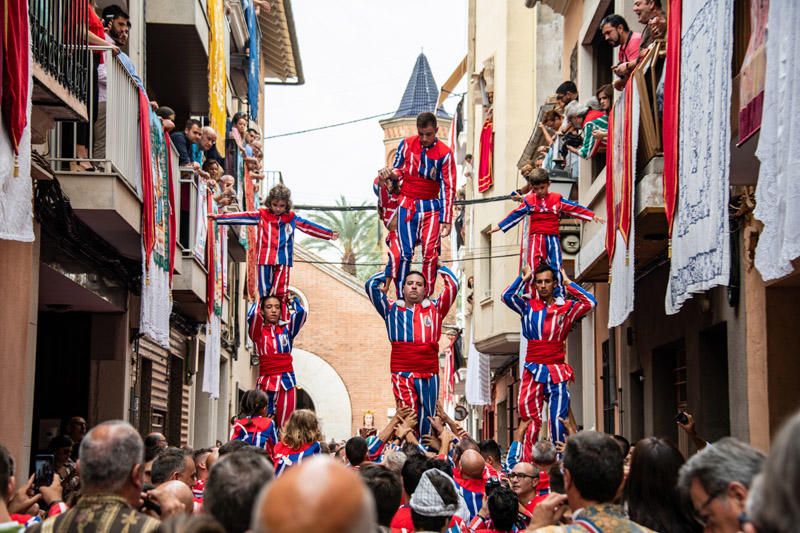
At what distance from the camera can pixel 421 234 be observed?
15641 millimetres

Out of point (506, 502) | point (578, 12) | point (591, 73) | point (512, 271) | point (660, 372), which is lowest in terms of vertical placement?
point (506, 502)

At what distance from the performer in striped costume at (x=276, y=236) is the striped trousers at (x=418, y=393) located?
225 cm

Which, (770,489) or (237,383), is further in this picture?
(237,383)

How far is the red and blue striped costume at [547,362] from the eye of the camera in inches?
594

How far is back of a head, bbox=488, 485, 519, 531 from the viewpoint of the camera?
7465 mm

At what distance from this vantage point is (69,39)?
12.8 meters

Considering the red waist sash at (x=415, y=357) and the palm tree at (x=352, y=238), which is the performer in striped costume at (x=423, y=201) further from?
the palm tree at (x=352, y=238)

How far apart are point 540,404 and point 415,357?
5.49 ft

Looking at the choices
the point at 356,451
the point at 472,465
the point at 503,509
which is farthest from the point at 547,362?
the point at 503,509

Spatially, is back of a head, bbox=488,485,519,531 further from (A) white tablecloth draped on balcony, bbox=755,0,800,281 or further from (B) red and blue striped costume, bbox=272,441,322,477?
(B) red and blue striped costume, bbox=272,441,322,477

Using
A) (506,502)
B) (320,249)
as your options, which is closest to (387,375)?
(320,249)

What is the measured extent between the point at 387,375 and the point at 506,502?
43.3m

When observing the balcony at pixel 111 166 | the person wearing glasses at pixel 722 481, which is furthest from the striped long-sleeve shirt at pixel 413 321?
the person wearing glasses at pixel 722 481

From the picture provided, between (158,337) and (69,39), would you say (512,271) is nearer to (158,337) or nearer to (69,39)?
(158,337)
